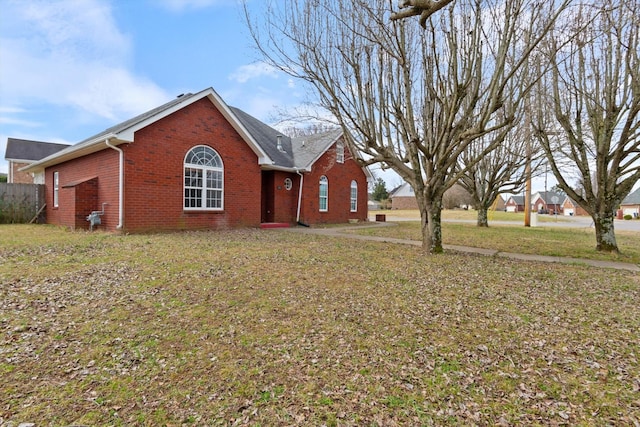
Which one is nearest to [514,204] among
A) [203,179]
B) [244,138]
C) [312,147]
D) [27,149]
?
[312,147]

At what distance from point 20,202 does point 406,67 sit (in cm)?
1854

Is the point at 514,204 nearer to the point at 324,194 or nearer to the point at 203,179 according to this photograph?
the point at 324,194

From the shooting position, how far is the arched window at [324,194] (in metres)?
18.5

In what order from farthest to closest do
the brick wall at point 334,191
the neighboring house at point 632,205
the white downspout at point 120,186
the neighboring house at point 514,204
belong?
the neighboring house at point 514,204 < the neighboring house at point 632,205 < the brick wall at point 334,191 < the white downspout at point 120,186

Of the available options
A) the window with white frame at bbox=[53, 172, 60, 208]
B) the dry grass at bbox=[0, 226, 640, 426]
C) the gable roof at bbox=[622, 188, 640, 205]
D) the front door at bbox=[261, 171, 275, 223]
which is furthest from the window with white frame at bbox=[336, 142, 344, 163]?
the gable roof at bbox=[622, 188, 640, 205]

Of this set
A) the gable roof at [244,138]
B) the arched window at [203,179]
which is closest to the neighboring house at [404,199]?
the gable roof at [244,138]

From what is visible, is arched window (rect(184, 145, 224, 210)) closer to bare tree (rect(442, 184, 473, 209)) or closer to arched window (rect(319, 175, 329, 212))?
arched window (rect(319, 175, 329, 212))

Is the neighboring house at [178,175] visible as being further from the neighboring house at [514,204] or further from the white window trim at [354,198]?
the neighboring house at [514,204]

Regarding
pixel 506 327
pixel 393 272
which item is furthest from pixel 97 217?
pixel 506 327

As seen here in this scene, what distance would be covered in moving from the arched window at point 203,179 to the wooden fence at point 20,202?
9551mm

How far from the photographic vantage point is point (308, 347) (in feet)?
10.4

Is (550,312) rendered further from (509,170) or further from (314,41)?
(509,170)

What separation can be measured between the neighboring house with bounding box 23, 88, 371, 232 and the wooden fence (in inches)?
26.6

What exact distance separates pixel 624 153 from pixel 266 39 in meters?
10.3
